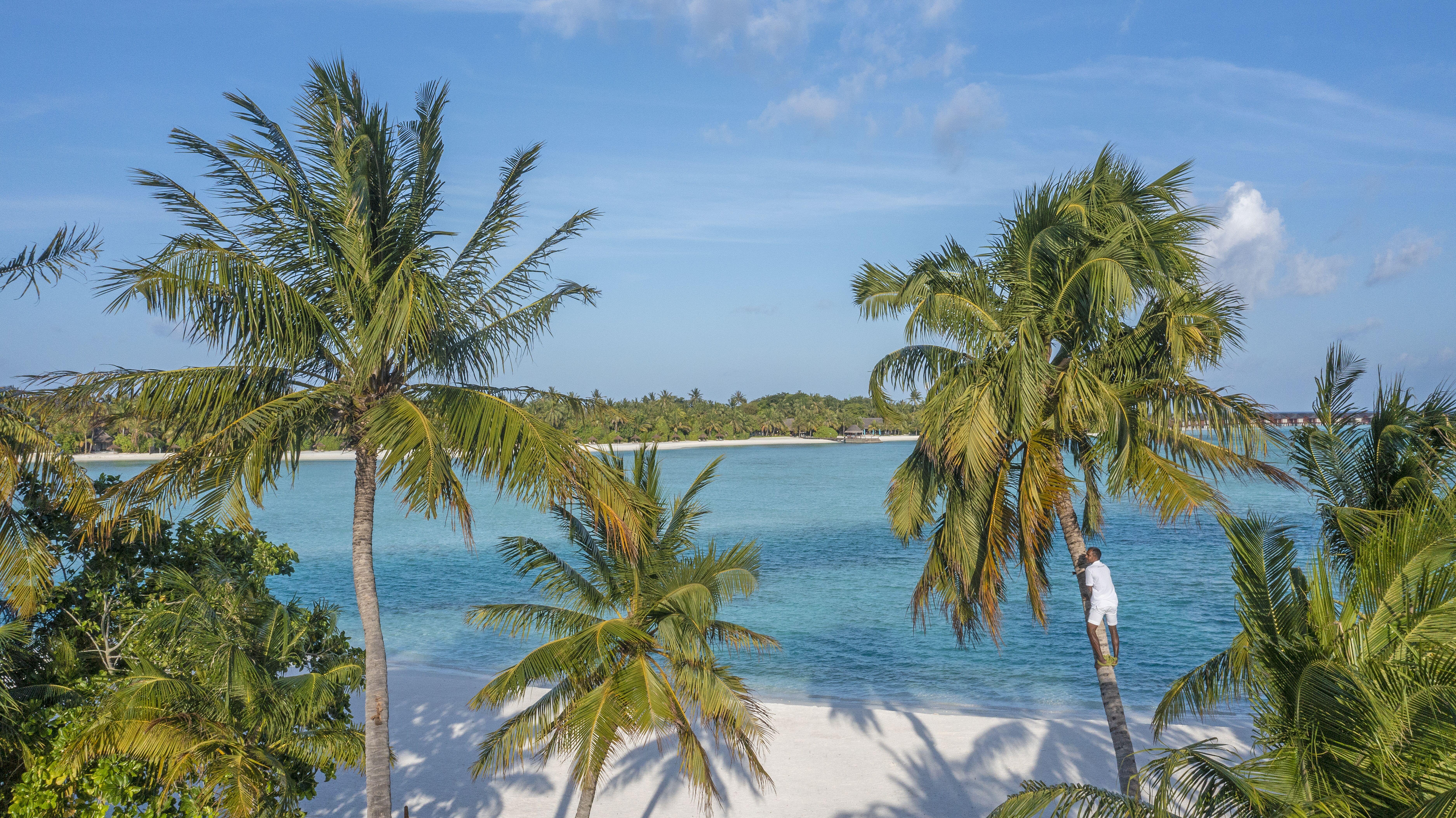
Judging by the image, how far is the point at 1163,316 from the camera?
793 cm

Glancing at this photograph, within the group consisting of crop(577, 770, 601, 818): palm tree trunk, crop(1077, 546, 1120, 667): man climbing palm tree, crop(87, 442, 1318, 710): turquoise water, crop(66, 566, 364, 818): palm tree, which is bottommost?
crop(87, 442, 1318, 710): turquoise water

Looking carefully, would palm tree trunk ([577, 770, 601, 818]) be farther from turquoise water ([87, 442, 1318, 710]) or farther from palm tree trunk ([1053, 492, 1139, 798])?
palm tree trunk ([1053, 492, 1139, 798])

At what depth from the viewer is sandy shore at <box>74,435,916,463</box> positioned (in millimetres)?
106688

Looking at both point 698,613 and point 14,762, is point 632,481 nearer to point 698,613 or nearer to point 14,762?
point 698,613

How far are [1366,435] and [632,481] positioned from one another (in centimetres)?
746

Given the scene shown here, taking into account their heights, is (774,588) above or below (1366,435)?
below

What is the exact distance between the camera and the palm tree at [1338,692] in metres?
3.96

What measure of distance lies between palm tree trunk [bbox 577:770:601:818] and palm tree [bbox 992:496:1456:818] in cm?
475

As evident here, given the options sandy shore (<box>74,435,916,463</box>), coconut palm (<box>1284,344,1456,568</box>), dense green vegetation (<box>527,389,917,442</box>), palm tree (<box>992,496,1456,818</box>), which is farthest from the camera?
dense green vegetation (<box>527,389,917,442</box>)

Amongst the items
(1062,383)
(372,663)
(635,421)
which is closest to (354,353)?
(372,663)

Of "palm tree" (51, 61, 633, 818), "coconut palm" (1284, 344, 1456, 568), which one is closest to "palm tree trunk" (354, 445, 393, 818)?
"palm tree" (51, 61, 633, 818)

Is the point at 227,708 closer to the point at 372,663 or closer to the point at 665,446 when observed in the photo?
the point at 372,663

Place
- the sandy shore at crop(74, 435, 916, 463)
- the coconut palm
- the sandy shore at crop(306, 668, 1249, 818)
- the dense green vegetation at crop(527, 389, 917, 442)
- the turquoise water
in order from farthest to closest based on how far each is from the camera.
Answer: the dense green vegetation at crop(527, 389, 917, 442) < the sandy shore at crop(74, 435, 916, 463) < the turquoise water < the sandy shore at crop(306, 668, 1249, 818) < the coconut palm

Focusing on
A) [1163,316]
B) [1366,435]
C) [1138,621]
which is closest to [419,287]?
[1163,316]
